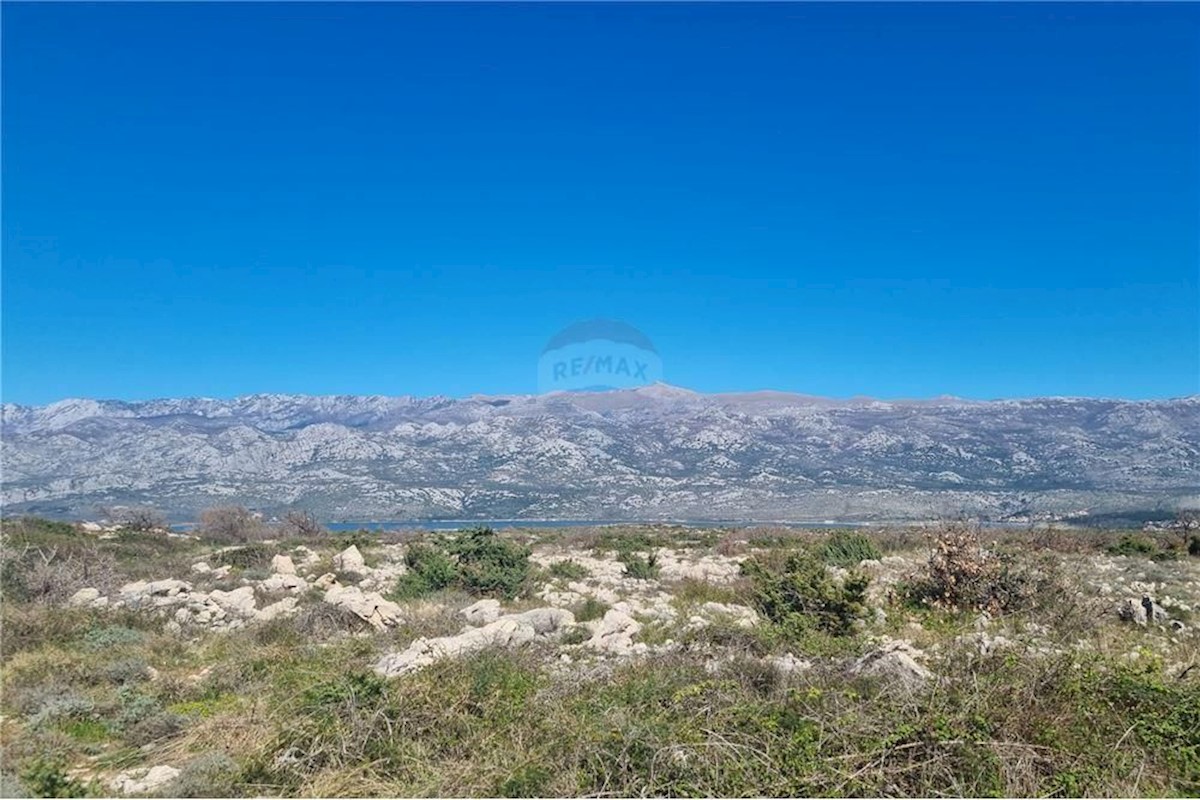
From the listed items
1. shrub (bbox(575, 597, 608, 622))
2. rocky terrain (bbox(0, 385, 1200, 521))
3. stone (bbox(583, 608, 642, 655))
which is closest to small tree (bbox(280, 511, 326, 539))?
shrub (bbox(575, 597, 608, 622))

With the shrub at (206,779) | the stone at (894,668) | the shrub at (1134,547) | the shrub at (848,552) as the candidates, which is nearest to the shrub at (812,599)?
the stone at (894,668)

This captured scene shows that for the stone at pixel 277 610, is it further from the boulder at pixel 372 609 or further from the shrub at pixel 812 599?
the shrub at pixel 812 599

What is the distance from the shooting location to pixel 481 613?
11.4m

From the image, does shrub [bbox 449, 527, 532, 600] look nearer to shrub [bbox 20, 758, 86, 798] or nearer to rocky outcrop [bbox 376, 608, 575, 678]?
rocky outcrop [bbox 376, 608, 575, 678]

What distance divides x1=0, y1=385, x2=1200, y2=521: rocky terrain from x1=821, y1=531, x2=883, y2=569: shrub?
3074cm

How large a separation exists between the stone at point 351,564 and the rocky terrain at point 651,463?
42328 millimetres

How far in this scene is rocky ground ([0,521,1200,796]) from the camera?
507cm

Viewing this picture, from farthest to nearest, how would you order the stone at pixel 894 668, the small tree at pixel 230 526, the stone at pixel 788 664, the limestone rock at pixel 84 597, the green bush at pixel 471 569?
the small tree at pixel 230 526, the green bush at pixel 471 569, the limestone rock at pixel 84 597, the stone at pixel 788 664, the stone at pixel 894 668

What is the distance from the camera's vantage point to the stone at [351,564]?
17.6 m

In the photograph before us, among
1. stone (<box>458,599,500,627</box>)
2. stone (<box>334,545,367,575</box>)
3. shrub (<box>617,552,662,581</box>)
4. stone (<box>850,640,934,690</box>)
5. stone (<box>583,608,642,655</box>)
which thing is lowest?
shrub (<box>617,552,662,581</box>)

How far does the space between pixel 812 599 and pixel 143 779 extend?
352 inches

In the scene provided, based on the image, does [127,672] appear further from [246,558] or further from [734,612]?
[246,558]

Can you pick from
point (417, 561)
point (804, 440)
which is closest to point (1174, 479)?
point (804, 440)

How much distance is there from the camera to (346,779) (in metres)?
5.23
